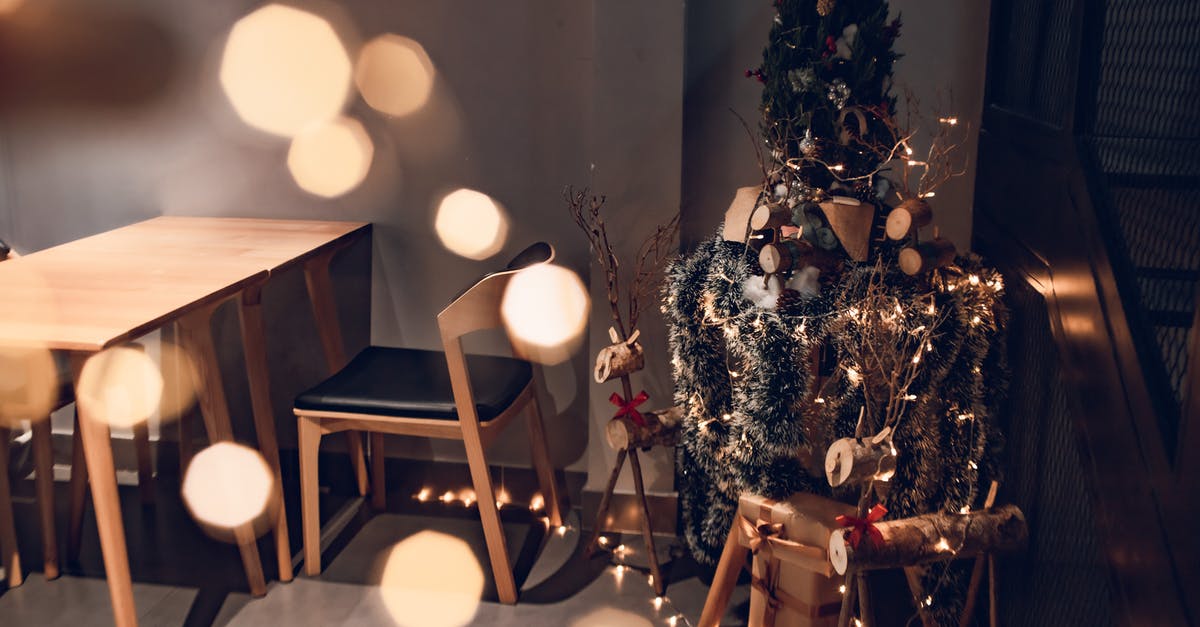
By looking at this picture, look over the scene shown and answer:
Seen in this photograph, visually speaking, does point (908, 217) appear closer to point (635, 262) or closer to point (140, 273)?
point (635, 262)

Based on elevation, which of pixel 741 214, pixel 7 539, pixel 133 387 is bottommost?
pixel 7 539

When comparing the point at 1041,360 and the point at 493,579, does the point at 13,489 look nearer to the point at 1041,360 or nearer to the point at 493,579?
the point at 493,579

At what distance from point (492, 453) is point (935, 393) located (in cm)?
161

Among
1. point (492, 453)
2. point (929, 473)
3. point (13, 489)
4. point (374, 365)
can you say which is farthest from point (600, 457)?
point (13, 489)

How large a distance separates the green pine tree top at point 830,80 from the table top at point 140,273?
138cm

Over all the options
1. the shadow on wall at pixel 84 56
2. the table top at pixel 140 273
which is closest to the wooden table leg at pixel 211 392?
the table top at pixel 140 273

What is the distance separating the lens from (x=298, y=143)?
3.27 m

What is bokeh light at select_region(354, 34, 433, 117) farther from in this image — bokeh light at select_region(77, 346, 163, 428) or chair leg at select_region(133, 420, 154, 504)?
chair leg at select_region(133, 420, 154, 504)

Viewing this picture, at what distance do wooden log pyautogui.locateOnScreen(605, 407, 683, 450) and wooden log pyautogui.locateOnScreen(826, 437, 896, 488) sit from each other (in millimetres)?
678

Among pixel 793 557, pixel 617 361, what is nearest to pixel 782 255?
pixel 617 361

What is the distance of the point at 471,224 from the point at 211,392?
38.9 inches

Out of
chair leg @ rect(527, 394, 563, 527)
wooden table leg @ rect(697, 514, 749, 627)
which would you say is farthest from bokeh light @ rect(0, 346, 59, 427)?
wooden table leg @ rect(697, 514, 749, 627)

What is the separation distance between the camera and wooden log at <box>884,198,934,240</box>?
221 cm

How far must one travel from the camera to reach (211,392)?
2.63 m
